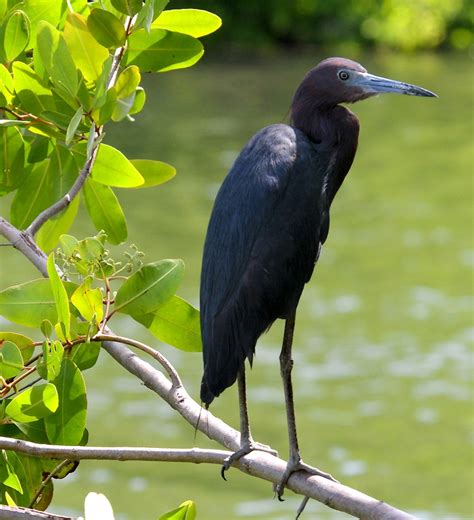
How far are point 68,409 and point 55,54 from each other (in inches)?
18.1

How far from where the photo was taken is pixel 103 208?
1.85 metres

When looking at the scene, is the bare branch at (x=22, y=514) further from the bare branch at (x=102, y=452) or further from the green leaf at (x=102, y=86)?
the green leaf at (x=102, y=86)

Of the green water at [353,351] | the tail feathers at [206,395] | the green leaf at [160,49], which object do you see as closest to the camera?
the green leaf at [160,49]

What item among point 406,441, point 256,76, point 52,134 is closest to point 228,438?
point 52,134

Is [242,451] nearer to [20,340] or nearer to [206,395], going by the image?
[206,395]

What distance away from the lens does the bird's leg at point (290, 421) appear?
1.80 meters

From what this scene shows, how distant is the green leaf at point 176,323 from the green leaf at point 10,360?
0.71ft

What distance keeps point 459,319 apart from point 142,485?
2896 mm

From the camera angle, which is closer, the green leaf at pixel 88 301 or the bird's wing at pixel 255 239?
the green leaf at pixel 88 301

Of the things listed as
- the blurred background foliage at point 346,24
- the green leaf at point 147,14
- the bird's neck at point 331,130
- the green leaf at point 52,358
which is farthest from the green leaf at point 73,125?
the blurred background foliage at point 346,24

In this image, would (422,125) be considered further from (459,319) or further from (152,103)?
(459,319)

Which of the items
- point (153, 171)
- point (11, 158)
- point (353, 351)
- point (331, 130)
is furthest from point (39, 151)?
point (353, 351)

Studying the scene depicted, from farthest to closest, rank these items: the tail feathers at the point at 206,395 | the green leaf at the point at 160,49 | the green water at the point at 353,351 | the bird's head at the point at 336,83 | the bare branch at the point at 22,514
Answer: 1. the green water at the point at 353,351
2. the bird's head at the point at 336,83
3. the tail feathers at the point at 206,395
4. the green leaf at the point at 160,49
5. the bare branch at the point at 22,514

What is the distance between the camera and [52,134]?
1.69 metres
